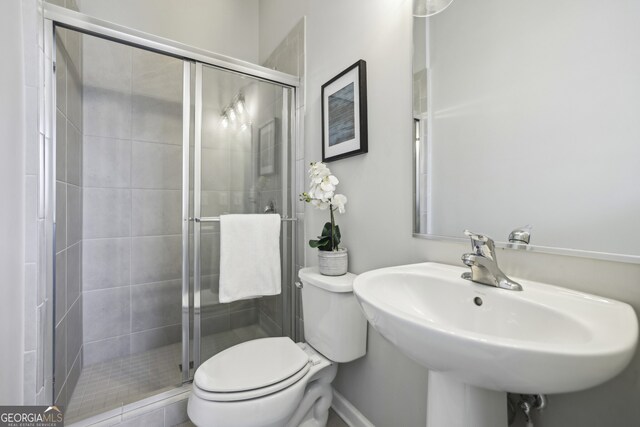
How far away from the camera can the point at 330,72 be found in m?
1.42

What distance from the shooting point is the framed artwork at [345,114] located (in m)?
1.18

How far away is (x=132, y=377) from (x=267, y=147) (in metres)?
1.55

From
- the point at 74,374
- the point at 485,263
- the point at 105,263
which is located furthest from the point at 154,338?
the point at 485,263

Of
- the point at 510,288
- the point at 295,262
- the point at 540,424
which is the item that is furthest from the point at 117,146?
the point at 540,424

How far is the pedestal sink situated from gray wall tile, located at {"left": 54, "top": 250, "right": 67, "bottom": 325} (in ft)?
4.25

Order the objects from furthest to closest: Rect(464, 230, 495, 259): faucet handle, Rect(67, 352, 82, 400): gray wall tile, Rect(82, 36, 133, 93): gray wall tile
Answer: Rect(82, 36, 133, 93): gray wall tile < Rect(67, 352, 82, 400): gray wall tile < Rect(464, 230, 495, 259): faucet handle

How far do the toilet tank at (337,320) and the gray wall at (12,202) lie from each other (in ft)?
3.30

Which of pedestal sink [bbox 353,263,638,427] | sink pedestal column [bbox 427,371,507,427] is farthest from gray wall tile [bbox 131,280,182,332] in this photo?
sink pedestal column [bbox 427,371,507,427]

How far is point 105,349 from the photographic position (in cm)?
174

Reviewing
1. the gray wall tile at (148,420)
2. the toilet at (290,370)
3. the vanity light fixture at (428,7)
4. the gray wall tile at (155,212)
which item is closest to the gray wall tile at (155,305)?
the gray wall tile at (155,212)

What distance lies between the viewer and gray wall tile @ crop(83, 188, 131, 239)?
1.68 metres

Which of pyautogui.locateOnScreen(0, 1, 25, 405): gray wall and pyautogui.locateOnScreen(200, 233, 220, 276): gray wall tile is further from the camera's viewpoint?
pyautogui.locateOnScreen(200, 233, 220, 276): gray wall tile

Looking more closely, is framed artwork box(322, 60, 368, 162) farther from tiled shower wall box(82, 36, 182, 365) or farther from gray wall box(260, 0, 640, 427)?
tiled shower wall box(82, 36, 182, 365)

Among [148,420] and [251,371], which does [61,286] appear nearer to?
[148,420]
